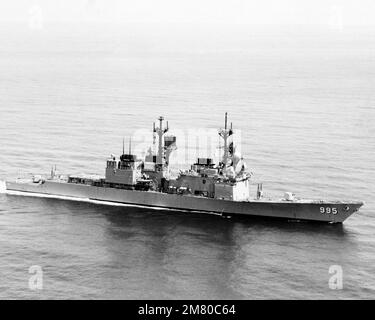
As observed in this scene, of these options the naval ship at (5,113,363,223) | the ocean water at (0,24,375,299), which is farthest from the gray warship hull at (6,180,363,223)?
the ocean water at (0,24,375,299)

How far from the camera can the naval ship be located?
70.1 meters

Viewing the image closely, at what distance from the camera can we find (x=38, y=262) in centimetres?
5531

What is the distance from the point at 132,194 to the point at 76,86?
89.1 metres

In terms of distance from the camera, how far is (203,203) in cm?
7356

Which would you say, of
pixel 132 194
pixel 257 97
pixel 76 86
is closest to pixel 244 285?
pixel 132 194

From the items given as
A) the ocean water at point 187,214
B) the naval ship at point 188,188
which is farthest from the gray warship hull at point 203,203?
the ocean water at point 187,214

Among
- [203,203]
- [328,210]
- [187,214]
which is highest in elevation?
[203,203]

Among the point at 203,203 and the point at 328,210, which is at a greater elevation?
the point at 203,203

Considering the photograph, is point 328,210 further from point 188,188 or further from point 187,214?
point 188,188

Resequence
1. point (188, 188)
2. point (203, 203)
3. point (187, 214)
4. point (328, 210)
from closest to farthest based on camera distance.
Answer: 1. point (328, 210)
2. point (187, 214)
3. point (203, 203)
4. point (188, 188)

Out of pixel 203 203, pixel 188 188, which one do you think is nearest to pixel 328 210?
pixel 203 203

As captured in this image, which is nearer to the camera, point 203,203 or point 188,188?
point 203,203

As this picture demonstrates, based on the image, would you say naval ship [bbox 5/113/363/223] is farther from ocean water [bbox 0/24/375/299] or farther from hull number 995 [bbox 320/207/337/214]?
ocean water [bbox 0/24/375/299]

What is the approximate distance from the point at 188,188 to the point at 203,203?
9.36 feet
